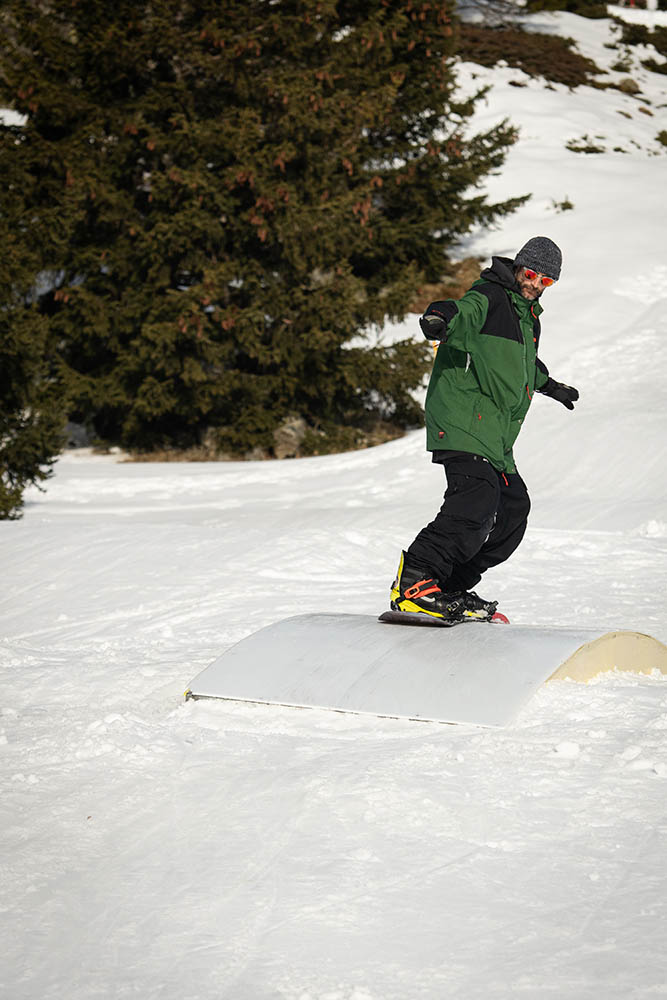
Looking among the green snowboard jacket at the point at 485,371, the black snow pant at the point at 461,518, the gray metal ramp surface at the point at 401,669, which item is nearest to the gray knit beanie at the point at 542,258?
the green snowboard jacket at the point at 485,371

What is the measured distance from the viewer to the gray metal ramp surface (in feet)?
12.6

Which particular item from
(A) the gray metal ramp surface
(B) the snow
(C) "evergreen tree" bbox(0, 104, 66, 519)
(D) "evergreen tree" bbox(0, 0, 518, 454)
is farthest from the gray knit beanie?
Answer: (D) "evergreen tree" bbox(0, 0, 518, 454)

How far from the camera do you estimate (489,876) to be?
263 cm

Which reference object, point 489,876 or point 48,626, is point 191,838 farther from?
point 48,626

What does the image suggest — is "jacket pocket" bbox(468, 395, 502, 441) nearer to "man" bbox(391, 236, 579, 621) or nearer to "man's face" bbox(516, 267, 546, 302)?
"man" bbox(391, 236, 579, 621)

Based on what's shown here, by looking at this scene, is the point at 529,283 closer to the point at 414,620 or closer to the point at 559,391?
the point at 559,391

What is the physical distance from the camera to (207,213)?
14.2m

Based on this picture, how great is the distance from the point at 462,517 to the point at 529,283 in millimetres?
1073

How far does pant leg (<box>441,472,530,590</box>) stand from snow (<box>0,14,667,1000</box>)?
0.94 metres

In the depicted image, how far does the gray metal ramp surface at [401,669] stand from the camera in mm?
3832

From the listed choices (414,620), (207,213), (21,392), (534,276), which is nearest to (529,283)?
(534,276)

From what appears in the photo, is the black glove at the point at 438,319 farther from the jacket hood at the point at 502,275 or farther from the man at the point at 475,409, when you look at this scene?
the jacket hood at the point at 502,275

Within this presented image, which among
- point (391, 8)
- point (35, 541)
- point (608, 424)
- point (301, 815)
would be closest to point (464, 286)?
point (391, 8)

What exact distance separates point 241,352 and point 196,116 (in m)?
3.22
